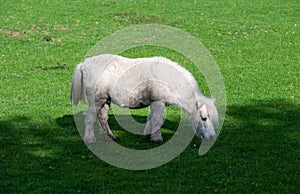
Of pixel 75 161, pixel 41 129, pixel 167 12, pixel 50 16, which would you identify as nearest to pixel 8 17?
pixel 50 16

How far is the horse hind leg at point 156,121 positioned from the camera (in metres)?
11.4

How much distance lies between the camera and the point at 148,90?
11.4 meters

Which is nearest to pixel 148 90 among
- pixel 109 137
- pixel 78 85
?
pixel 109 137

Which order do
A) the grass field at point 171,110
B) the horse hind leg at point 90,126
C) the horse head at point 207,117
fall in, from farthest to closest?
1. the horse hind leg at point 90,126
2. the horse head at point 207,117
3. the grass field at point 171,110

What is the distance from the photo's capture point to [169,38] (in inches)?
882

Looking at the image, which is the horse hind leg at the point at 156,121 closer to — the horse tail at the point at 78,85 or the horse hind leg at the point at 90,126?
the horse hind leg at the point at 90,126

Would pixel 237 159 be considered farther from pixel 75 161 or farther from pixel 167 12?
pixel 167 12

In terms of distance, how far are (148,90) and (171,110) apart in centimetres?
287

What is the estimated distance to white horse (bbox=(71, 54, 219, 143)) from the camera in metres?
11.4

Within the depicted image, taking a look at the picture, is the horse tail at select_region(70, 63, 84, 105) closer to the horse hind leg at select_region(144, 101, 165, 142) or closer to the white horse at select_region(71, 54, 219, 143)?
the white horse at select_region(71, 54, 219, 143)

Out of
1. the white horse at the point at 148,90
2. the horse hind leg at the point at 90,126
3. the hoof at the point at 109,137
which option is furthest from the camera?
the hoof at the point at 109,137

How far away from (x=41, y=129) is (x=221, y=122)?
406cm

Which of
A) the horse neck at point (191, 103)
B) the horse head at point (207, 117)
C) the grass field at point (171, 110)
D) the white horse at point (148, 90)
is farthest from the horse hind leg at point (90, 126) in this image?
the horse head at point (207, 117)

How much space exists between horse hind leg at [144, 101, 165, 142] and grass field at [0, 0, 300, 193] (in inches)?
13.0
